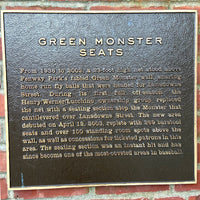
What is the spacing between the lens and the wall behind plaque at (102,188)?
1327 millimetres

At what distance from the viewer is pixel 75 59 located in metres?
1.30

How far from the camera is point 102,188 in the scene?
1.42 meters

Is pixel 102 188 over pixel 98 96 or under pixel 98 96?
under

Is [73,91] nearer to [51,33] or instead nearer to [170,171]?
[51,33]

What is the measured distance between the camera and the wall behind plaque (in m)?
1.33

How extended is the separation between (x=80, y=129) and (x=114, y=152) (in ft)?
0.77

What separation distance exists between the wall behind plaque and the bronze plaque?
3.0 inches

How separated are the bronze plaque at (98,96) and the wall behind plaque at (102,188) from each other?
0.25ft

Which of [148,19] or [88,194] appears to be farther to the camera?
[88,194]

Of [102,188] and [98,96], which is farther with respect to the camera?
[102,188]

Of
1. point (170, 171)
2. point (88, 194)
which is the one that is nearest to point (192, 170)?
point (170, 171)

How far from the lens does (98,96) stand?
131 cm

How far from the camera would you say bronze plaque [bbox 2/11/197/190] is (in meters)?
1.29

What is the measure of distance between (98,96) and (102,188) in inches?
21.9
